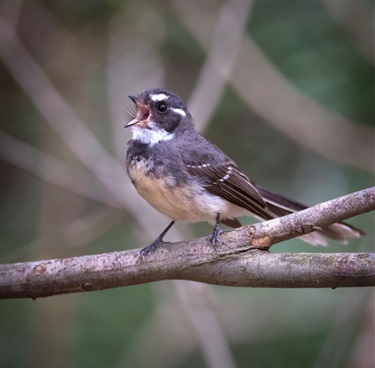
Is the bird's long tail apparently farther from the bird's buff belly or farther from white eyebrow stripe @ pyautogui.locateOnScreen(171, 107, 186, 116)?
white eyebrow stripe @ pyautogui.locateOnScreen(171, 107, 186, 116)

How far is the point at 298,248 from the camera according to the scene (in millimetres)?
5102

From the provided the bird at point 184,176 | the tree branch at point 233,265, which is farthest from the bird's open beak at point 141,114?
the tree branch at point 233,265

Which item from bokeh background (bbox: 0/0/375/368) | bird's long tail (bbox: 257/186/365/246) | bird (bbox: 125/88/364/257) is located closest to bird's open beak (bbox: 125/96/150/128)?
bird (bbox: 125/88/364/257)

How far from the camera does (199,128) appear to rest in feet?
18.7

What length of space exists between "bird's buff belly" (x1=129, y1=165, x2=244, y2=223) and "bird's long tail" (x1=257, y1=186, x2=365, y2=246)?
1.41 ft

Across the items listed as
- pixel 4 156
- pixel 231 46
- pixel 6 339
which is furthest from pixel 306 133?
pixel 6 339

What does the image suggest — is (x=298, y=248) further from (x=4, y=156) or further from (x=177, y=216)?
(x=4, y=156)

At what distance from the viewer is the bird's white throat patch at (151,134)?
4320mm

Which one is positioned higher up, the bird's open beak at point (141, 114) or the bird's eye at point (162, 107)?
the bird's eye at point (162, 107)

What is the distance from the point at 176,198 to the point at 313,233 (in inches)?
38.0

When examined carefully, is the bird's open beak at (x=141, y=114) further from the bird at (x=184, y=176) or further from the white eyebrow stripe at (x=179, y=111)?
the white eyebrow stripe at (x=179, y=111)

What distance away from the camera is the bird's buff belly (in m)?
4.09

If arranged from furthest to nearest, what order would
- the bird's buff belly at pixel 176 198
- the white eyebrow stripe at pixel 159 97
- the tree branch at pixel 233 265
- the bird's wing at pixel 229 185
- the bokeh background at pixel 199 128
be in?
the bokeh background at pixel 199 128 → the white eyebrow stripe at pixel 159 97 → the bird's wing at pixel 229 185 → the bird's buff belly at pixel 176 198 → the tree branch at pixel 233 265

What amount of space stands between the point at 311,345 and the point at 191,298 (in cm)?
99
